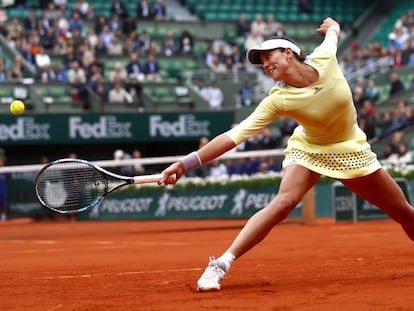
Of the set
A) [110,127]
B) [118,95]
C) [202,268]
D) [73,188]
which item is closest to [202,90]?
[118,95]

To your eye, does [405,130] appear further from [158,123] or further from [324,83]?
[324,83]

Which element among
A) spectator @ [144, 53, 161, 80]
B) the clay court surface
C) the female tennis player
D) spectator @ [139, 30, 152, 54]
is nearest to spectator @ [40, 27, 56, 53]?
spectator @ [144, 53, 161, 80]

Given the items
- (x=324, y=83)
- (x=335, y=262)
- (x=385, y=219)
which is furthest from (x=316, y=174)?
(x=385, y=219)

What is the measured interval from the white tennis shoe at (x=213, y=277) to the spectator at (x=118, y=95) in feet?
57.1

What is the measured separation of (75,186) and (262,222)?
157cm

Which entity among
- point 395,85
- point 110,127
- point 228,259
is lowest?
point 110,127

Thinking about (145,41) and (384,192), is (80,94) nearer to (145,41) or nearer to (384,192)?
(145,41)

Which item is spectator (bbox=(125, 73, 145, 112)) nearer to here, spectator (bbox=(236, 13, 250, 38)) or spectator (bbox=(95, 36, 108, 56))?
spectator (bbox=(95, 36, 108, 56))

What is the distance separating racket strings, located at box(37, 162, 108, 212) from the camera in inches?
293

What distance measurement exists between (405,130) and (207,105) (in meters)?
5.41

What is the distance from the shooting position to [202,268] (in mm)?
9148

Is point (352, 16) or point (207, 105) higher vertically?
point (352, 16)

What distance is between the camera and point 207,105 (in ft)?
82.5

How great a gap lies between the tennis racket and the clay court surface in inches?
26.3
